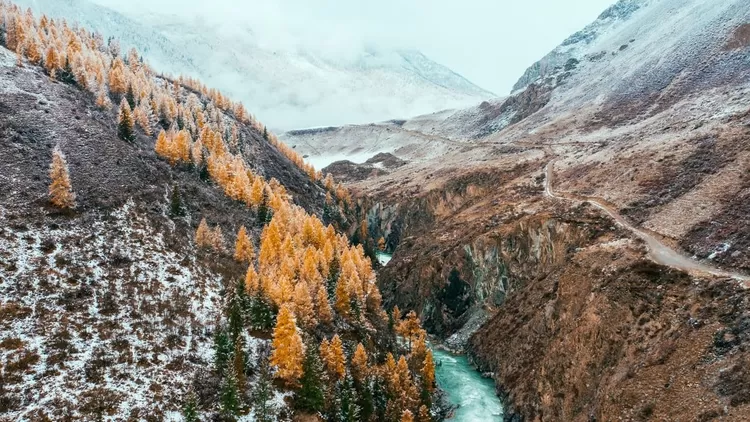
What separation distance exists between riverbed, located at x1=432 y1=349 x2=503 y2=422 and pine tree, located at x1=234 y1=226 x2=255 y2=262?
37805 mm

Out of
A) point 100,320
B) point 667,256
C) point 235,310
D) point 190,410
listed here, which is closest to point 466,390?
point 667,256

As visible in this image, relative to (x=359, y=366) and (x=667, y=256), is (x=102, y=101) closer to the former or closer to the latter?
(x=359, y=366)

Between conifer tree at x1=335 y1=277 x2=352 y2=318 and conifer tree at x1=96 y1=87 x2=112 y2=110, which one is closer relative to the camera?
conifer tree at x1=335 y1=277 x2=352 y2=318

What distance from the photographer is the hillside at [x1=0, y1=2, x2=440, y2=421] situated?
48.0 meters

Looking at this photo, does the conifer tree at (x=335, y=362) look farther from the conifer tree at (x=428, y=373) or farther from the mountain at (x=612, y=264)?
A: the mountain at (x=612, y=264)

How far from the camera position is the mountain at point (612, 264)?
43.5 m

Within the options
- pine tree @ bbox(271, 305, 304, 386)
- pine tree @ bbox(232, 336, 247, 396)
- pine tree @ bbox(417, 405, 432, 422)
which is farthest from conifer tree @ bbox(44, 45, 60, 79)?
pine tree @ bbox(417, 405, 432, 422)

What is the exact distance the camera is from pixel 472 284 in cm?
9512

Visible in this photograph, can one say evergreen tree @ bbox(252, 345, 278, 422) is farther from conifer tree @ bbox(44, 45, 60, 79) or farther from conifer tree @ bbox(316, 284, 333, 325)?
conifer tree @ bbox(44, 45, 60, 79)

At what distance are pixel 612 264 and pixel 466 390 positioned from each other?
28378mm

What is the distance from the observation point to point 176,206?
79.7 meters

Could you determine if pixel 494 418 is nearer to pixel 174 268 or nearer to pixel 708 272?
pixel 708 272

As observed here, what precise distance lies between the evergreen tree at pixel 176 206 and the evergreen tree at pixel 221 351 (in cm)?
3133

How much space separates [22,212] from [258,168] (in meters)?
85.4
